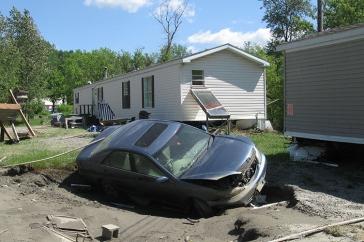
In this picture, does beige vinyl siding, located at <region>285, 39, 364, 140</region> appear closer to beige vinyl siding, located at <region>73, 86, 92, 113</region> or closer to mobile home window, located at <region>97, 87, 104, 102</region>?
mobile home window, located at <region>97, 87, 104, 102</region>

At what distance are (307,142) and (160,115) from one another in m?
10.2

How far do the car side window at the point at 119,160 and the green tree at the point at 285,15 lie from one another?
135 feet

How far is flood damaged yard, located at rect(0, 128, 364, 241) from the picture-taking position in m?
7.23

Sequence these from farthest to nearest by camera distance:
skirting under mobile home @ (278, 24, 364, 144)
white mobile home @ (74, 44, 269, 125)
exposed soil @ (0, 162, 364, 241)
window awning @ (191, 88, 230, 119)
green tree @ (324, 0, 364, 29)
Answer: green tree @ (324, 0, 364, 29)
white mobile home @ (74, 44, 269, 125)
window awning @ (191, 88, 230, 119)
skirting under mobile home @ (278, 24, 364, 144)
exposed soil @ (0, 162, 364, 241)

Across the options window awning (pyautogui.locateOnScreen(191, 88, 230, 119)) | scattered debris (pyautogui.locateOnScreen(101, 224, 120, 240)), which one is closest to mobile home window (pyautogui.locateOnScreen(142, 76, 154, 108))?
window awning (pyautogui.locateOnScreen(191, 88, 230, 119))

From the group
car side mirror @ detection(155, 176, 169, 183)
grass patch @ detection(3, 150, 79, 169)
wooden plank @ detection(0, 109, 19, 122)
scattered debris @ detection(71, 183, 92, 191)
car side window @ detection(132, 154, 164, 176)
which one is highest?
wooden plank @ detection(0, 109, 19, 122)

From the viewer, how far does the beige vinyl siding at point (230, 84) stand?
2109cm

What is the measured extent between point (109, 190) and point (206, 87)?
11.8m

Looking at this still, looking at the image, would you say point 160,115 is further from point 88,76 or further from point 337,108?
point 88,76

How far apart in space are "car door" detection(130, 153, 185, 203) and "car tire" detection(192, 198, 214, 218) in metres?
0.34

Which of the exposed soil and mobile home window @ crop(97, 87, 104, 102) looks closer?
the exposed soil

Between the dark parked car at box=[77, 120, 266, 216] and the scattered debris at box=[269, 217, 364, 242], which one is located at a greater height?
the dark parked car at box=[77, 120, 266, 216]

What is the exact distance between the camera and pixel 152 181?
9133 mm

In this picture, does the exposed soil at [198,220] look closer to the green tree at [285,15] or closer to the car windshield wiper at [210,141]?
the car windshield wiper at [210,141]
